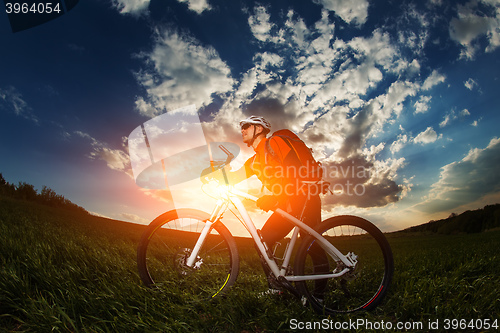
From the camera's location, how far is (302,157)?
387 cm

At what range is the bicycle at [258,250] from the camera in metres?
3.73

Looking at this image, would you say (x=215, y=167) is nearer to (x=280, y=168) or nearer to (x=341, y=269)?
(x=280, y=168)

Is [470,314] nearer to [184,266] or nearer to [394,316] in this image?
[394,316]

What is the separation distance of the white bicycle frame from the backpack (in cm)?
62

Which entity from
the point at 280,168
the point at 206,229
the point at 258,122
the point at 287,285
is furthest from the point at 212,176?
the point at 287,285

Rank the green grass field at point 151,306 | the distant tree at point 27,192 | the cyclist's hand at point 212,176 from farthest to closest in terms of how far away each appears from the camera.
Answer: the distant tree at point 27,192 → the cyclist's hand at point 212,176 → the green grass field at point 151,306

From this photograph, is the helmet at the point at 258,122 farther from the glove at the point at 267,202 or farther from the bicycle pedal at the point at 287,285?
the bicycle pedal at the point at 287,285

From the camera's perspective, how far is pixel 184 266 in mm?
3729

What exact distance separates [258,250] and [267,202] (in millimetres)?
693

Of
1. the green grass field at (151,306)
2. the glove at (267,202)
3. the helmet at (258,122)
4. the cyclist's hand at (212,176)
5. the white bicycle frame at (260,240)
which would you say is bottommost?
the green grass field at (151,306)

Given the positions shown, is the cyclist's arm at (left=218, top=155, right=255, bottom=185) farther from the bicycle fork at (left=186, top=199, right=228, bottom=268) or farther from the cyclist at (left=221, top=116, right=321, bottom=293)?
the bicycle fork at (left=186, top=199, right=228, bottom=268)

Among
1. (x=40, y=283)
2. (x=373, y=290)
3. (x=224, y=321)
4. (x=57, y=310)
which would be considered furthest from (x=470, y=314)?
(x=40, y=283)

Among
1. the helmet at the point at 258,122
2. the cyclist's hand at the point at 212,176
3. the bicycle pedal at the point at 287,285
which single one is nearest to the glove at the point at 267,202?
the cyclist's hand at the point at 212,176

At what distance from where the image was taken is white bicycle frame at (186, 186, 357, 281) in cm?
376
